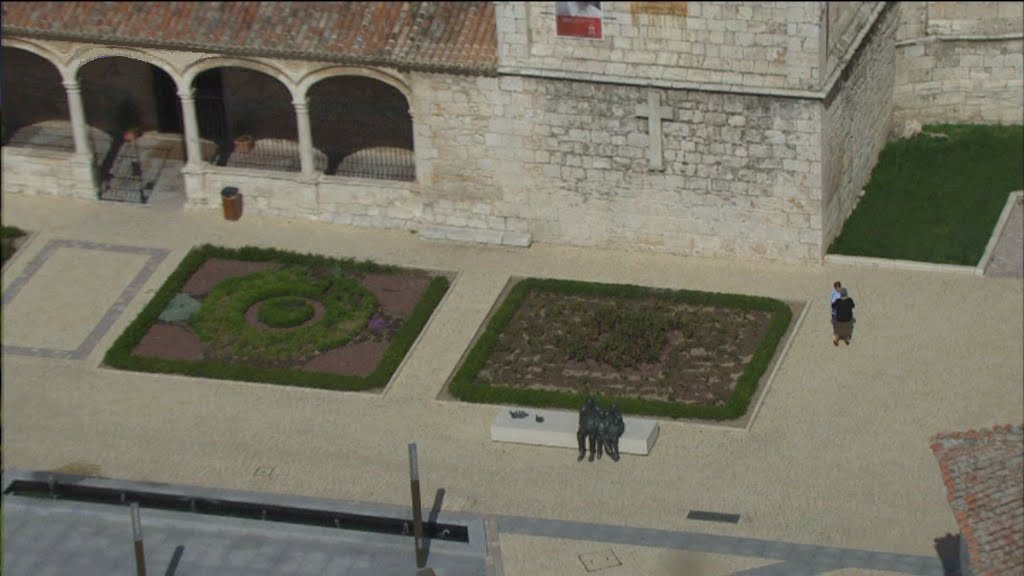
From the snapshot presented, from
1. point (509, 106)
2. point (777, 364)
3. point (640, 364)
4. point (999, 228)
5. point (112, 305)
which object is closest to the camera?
point (777, 364)

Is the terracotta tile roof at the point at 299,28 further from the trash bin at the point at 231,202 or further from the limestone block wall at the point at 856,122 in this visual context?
the limestone block wall at the point at 856,122

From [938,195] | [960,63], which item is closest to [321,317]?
[938,195]

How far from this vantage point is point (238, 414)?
47.8 metres

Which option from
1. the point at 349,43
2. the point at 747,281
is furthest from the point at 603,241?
the point at 349,43

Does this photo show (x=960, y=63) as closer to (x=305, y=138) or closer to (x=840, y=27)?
(x=840, y=27)

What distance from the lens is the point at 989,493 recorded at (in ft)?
112

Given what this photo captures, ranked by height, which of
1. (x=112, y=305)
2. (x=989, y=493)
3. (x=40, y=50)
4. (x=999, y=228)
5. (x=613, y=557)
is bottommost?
(x=613, y=557)

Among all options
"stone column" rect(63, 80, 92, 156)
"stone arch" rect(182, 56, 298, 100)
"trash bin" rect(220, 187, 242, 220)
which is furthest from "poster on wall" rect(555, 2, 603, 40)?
"stone column" rect(63, 80, 92, 156)

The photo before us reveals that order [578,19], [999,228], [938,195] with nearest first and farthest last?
[578,19] < [999,228] < [938,195]

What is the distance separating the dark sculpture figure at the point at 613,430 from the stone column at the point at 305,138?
12.4 metres

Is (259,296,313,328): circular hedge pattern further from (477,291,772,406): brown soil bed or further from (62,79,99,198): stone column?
(62,79,99,198): stone column

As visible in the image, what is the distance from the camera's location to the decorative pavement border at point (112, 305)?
50656 mm

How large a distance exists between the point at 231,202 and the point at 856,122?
14.5 metres

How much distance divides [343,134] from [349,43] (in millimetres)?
4668
